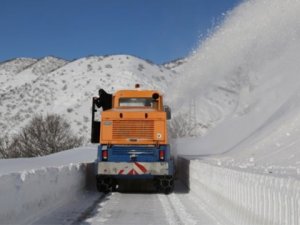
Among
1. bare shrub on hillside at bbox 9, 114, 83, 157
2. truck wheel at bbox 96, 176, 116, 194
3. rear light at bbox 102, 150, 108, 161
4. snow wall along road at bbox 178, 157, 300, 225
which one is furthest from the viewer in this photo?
bare shrub on hillside at bbox 9, 114, 83, 157

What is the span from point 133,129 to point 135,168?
4.01 feet

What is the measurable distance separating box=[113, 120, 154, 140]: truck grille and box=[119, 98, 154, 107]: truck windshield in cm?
152

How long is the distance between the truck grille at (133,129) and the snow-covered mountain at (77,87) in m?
72.3

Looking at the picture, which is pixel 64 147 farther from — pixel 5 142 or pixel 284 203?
pixel 284 203

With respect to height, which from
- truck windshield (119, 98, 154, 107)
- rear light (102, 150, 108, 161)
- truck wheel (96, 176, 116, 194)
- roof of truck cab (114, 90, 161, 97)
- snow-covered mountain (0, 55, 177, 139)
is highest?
snow-covered mountain (0, 55, 177, 139)

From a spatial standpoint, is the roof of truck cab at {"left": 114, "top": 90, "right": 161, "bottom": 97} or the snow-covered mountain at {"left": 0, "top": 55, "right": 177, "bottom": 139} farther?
the snow-covered mountain at {"left": 0, "top": 55, "right": 177, "bottom": 139}

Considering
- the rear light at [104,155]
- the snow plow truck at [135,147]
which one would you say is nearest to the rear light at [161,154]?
the snow plow truck at [135,147]

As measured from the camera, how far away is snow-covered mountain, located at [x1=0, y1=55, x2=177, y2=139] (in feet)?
327

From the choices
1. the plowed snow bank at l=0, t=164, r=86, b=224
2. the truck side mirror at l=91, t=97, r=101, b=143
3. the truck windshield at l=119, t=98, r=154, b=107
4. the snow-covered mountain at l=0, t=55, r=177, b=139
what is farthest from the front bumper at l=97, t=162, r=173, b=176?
the snow-covered mountain at l=0, t=55, r=177, b=139

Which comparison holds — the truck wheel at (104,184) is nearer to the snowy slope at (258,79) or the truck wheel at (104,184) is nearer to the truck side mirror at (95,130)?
the truck side mirror at (95,130)

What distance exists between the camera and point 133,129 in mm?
16391

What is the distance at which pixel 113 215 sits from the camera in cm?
1154

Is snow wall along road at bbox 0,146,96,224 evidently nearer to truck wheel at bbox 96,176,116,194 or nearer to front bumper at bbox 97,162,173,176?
truck wheel at bbox 96,176,116,194

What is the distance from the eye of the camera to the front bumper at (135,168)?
53.0 feet
